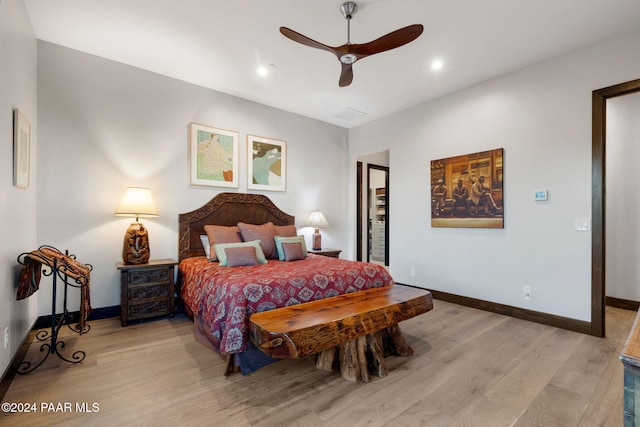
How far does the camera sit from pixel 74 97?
319 centimetres

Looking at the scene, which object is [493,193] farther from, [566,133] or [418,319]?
[418,319]

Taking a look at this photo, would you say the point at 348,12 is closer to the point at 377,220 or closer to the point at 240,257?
the point at 240,257

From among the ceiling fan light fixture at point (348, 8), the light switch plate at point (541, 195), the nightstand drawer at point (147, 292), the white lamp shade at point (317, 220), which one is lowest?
the nightstand drawer at point (147, 292)

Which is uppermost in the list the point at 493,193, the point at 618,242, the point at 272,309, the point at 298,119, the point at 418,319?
the point at 298,119

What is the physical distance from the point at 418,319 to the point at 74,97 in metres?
4.48

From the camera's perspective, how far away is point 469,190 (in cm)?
387

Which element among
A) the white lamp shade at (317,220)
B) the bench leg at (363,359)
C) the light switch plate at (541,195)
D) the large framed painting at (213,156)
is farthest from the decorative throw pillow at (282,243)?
the light switch plate at (541,195)

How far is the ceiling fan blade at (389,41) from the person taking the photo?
216 centimetres

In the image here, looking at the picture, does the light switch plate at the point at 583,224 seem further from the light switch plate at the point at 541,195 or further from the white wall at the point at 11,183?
the white wall at the point at 11,183

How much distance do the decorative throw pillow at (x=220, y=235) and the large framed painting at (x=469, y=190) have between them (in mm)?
2750

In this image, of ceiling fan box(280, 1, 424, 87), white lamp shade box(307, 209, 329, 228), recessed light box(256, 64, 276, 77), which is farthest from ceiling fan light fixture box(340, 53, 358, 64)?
white lamp shade box(307, 209, 329, 228)

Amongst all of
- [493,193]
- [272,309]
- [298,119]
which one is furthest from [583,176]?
[298,119]

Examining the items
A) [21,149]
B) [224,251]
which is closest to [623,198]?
[224,251]

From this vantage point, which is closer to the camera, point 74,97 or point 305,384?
point 305,384
